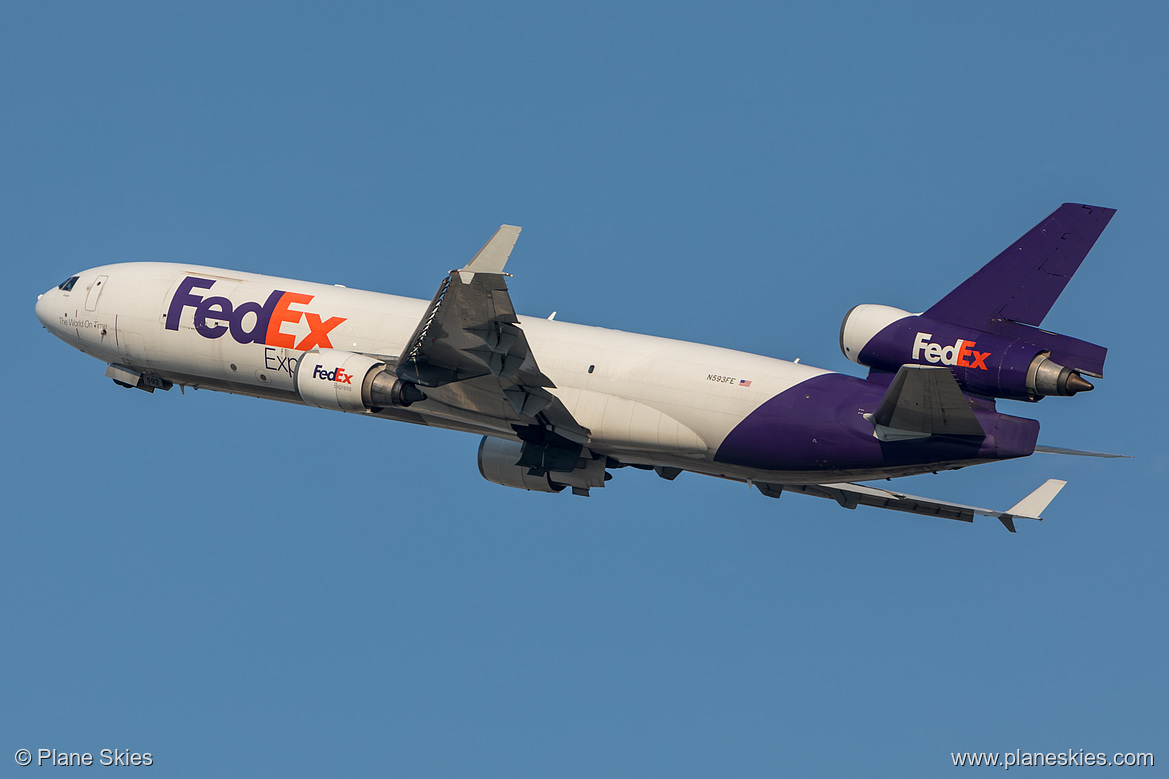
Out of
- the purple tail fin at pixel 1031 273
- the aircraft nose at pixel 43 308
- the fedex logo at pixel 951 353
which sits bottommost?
the fedex logo at pixel 951 353

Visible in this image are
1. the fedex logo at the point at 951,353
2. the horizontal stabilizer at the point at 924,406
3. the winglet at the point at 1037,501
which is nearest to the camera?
the horizontal stabilizer at the point at 924,406

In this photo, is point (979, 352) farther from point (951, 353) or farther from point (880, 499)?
point (880, 499)

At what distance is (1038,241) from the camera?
3466cm

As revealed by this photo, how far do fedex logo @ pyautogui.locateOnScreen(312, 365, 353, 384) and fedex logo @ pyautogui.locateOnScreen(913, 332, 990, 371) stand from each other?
1428 centimetres

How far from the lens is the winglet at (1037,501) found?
39281 millimetres

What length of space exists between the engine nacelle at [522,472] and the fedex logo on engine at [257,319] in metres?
5.61

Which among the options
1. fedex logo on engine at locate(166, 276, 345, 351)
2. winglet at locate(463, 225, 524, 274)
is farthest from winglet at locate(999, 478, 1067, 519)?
fedex logo on engine at locate(166, 276, 345, 351)

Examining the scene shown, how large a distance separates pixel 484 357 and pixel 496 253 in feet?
11.5

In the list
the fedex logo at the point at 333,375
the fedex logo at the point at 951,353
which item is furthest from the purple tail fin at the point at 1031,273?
the fedex logo at the point at 333,375

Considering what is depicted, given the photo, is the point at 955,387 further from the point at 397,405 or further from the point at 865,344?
the point at 397,405

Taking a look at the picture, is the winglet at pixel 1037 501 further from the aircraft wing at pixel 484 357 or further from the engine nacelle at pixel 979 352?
the aircraft wing at pixel 484 357

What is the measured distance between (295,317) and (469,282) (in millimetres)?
9380

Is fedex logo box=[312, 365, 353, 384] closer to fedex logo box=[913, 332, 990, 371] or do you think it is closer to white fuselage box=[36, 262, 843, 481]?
white fuselage box=[36, 262, 843, 481]

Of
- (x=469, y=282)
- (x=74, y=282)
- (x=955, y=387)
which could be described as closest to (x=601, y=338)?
(x=469, y=282)
